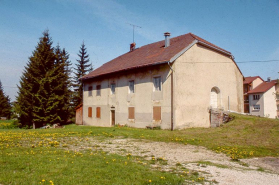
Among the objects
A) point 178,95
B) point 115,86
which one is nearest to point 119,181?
point 178,95

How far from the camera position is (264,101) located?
52.8 meters

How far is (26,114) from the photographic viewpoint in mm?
25875

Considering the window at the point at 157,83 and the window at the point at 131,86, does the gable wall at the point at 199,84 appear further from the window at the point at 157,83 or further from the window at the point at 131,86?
the window at the point at 131,86

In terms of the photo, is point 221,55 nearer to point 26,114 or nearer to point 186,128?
point 186,128

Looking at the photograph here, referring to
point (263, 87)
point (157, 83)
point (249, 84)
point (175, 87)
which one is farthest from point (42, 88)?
point (249, 84)

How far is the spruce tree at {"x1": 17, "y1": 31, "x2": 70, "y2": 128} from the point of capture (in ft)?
83.9

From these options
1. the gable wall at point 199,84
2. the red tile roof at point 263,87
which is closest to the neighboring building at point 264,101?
the red tile roof at point 263,87

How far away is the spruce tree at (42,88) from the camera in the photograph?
25.6 m

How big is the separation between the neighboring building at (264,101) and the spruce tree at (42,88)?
144ft

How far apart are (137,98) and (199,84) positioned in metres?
5.91

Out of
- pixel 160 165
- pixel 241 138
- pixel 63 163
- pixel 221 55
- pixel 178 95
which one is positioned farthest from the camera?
pixel 221 55

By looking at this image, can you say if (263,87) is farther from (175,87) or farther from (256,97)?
(175,87)

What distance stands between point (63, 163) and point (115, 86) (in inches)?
764

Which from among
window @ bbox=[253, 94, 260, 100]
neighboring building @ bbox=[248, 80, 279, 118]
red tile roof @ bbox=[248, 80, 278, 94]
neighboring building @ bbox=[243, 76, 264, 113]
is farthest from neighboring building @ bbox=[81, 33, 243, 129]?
neighboring building @ bbox=[243, 76, 264, 113]
